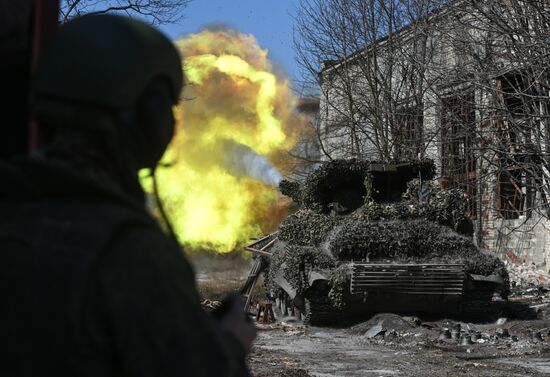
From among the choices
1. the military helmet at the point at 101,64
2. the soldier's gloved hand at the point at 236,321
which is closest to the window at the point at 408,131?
the soldier's gloved hand at the point at 236,321

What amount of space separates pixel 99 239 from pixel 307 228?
14.5 meters

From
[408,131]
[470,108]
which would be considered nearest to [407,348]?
[470,108]

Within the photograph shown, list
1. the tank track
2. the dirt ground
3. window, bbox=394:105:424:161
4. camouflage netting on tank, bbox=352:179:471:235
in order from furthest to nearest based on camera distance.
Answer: window, bbox=394:105:424:161
camouflage netting on tank, bbox=352:179:471:235
the tank track
the dirt ground

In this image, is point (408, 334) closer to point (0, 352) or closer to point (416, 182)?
point (416, 182)

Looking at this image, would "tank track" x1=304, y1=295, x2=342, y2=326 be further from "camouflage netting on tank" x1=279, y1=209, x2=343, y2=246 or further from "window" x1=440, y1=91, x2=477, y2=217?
"window" x1=440, y1=91, x2=477, y2=217

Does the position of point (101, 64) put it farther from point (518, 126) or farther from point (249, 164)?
point (249, 164)

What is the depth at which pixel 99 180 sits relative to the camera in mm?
1313

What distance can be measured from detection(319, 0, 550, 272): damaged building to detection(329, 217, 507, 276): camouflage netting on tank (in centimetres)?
105

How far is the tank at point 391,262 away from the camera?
44.1ft

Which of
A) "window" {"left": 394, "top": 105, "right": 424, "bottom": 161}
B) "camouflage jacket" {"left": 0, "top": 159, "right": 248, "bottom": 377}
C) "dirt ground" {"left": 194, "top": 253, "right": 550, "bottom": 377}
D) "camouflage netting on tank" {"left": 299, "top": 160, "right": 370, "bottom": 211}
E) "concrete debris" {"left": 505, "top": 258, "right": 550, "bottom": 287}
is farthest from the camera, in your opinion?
"window" {"left": 394, "top": 105, "right": 424, "bottom": 161}

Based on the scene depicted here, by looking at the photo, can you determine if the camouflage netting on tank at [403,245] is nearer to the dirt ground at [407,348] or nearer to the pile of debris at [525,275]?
the dirt ground at [407,348]

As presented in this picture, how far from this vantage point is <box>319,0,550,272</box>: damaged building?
1138cm

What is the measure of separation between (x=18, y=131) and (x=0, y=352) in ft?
1.97

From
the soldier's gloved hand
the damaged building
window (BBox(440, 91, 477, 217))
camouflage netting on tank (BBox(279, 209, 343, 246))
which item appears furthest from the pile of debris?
the soldier's gloved hand
